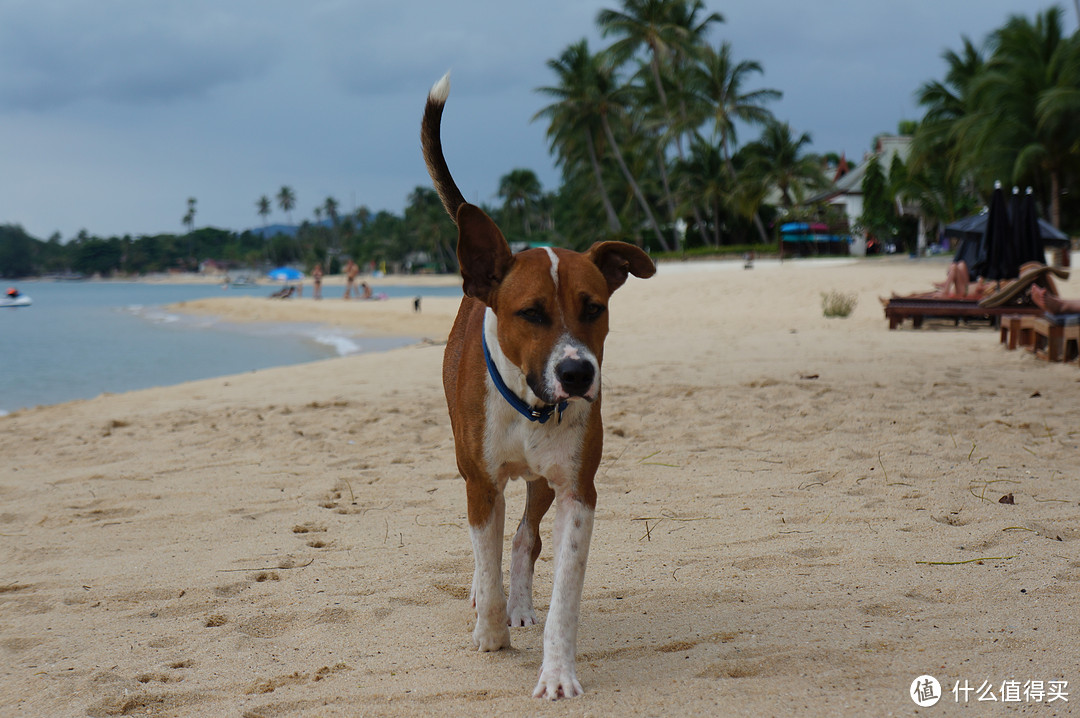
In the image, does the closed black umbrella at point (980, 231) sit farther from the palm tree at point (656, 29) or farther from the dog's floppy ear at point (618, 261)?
the palm tree at point (656, 29)

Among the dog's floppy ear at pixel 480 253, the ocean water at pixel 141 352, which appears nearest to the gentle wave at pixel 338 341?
the ocean water at pixel 141 352

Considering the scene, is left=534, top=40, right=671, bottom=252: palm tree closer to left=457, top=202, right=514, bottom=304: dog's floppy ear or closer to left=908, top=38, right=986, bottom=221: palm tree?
left=908, top=38, right=986, bottom=221: palm tree

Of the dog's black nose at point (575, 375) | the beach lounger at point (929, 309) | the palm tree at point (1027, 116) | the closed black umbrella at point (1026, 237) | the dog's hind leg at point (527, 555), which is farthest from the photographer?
the palm tree at point (1027, 116)

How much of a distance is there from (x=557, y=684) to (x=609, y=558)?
1404mm

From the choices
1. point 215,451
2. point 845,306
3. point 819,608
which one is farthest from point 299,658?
point 845,306

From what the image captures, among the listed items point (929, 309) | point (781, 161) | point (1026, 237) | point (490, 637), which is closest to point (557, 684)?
point (490, 637)

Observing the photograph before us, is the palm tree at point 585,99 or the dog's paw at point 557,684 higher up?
the palm tree at point 585,99

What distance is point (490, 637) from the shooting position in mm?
2996

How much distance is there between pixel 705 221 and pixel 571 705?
5241 cm

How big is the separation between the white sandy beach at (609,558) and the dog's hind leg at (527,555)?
4.0 inches

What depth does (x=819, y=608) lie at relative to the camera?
3211mm

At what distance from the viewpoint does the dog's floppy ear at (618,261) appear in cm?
290

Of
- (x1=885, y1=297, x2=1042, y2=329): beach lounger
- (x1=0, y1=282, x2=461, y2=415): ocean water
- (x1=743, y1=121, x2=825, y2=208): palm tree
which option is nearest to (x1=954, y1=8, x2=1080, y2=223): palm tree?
(x1=743, y1=121, x2=825, y2=208): palm tree

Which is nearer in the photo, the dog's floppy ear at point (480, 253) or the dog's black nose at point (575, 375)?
the dog's black nose at point (575, 375)
